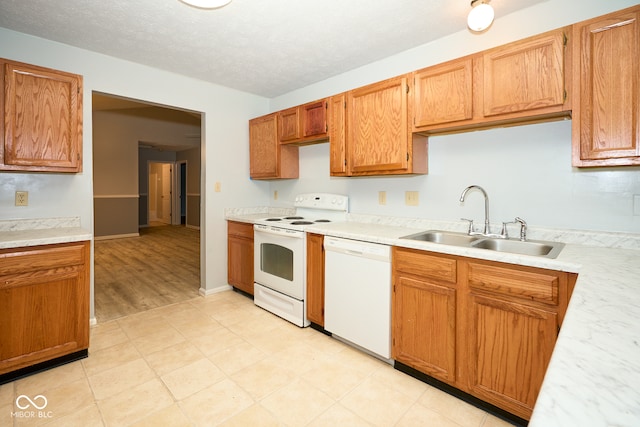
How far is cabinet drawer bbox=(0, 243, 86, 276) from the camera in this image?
190 cm

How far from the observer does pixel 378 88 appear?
244cm

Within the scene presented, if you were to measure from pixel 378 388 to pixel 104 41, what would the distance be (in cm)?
335

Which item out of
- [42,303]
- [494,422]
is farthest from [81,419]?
[494,422]

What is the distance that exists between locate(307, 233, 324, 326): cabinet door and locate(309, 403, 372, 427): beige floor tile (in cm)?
90

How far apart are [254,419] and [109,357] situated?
4.36 ft

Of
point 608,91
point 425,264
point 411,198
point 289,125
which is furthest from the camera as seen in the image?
point 289,125

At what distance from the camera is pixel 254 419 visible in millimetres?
1653

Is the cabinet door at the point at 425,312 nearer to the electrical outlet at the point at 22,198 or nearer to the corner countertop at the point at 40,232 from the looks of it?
the corner countertop at the point at 40,232

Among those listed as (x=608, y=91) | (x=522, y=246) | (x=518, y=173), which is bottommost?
(x=522, y=246)

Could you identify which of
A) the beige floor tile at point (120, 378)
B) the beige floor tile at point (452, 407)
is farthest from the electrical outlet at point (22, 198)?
the beige floor tile at point (452, 407)

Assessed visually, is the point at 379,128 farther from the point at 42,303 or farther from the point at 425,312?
the point at 42,303

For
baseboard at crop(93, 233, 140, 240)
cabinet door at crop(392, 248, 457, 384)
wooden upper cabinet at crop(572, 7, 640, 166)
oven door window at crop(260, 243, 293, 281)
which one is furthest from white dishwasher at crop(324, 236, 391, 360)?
baseboard at crop(93, 233, 140, 240)

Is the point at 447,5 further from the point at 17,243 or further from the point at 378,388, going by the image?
the point at 17,243

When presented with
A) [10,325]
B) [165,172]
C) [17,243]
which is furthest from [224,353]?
[165,172]
